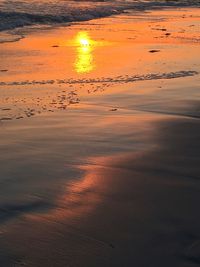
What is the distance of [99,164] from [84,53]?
7.07 meters

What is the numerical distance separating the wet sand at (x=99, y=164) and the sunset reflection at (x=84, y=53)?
0.36 ft

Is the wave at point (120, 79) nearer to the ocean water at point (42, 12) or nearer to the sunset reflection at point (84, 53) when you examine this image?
the sunset reflection at point (84, 53)

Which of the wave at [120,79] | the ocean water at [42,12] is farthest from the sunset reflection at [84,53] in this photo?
the ocean water at [42,12]

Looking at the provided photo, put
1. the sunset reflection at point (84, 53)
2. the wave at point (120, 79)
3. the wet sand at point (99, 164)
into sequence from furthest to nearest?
1. the sunset reflection at point (84, 53)
2. the wave at point (120, 79)
3. the wet sand at point (99, 164)

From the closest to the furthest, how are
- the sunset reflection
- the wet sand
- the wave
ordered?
the wet sand, the wave, the sunset reflection

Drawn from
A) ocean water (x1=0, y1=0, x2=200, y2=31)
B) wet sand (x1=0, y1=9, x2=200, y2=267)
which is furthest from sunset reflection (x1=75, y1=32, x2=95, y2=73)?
ocean water (x1=0, y1=0, x2=200, y2=31)

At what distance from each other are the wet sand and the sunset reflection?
11 centimetres

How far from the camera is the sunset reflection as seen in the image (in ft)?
30.8

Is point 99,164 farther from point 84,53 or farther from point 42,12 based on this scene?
point 42,12

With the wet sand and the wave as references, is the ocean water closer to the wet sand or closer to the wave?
the wet sand

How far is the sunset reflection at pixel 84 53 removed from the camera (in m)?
9.40

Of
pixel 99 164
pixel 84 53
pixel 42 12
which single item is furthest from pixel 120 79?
pixel 42 12

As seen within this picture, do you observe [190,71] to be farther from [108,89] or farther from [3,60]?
[3,60]

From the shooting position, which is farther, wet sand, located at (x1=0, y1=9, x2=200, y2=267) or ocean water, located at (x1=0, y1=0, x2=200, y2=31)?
ocean water, located at (x1=0, y1=0, x2=200, y2=31)
